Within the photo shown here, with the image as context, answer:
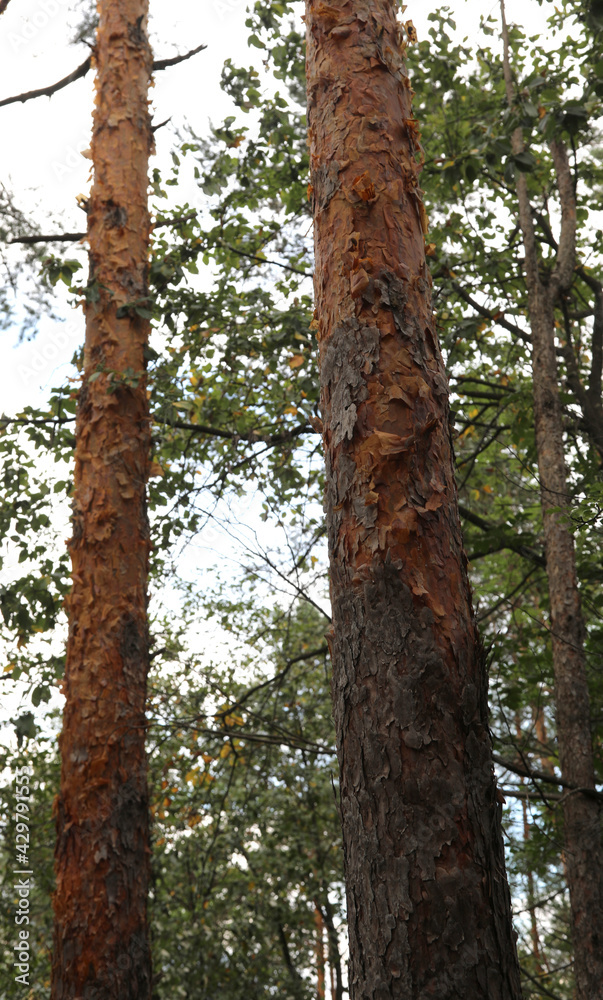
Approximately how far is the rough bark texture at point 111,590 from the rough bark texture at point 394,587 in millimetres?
2053

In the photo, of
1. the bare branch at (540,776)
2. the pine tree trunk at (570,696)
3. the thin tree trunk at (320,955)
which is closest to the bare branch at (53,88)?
the pine tree trunk at (570,696)

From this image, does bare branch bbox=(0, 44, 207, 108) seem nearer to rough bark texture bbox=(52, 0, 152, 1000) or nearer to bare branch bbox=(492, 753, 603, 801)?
rough bark texture bbox=(52, 0, 152, 1000)

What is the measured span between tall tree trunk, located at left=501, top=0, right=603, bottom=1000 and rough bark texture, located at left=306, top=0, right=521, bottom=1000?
127 cm

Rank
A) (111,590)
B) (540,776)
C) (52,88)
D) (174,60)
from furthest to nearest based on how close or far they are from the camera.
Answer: (52,88) < (174,60) < (111,590) < (540,776)

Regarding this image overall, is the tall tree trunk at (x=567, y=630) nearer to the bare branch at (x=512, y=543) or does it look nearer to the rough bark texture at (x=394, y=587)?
the bare branch at (x=512, y=543)

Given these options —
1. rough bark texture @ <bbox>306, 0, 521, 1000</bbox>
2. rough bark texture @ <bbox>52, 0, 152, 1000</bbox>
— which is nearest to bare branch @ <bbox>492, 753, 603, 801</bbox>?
rough bark texture @ <bbox>306, 0, 521, 1000</bbox>

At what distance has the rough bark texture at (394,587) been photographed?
4.17 ft

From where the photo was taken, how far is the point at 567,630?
3.77 meters

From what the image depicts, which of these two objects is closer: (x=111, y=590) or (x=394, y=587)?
(x=394, y=587)

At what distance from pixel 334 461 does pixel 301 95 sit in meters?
5.03

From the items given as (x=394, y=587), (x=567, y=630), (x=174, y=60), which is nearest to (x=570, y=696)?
(x=567, y=630)

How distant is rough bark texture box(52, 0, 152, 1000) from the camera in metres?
3.00

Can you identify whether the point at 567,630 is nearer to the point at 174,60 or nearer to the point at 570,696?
the point at 570,696

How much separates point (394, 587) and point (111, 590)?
2347 millimetres
